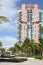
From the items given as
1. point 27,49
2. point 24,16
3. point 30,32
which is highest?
point 24,16

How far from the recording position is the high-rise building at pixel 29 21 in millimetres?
117062

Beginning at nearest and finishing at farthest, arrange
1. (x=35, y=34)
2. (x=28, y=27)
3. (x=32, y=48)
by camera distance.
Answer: (x=32, y=48)
(x=35, y=34)
(x=28, y=27)

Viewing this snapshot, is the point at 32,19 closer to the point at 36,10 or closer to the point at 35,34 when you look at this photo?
the point at 36,10

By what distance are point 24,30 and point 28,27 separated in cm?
468

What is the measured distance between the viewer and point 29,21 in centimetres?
12738

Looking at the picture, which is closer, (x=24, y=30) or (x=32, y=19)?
(x=24, y=30)

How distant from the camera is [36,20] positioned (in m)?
120

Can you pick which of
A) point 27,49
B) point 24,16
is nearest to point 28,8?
point 24,16

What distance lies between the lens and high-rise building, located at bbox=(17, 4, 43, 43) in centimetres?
11706

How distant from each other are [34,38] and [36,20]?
387 inches

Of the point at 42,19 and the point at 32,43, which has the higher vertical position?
the point at 42,19

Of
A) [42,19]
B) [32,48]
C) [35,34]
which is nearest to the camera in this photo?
[32,48]

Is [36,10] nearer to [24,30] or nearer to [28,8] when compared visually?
[28,8]

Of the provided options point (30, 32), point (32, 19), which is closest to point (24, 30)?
point (30, 32)
